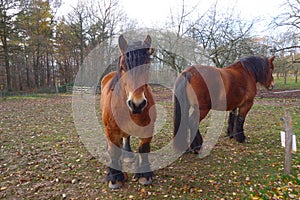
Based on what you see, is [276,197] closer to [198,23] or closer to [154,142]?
[154,142]

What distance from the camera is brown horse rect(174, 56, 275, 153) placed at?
3564 millimetres

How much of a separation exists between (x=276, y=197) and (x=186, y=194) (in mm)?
1175

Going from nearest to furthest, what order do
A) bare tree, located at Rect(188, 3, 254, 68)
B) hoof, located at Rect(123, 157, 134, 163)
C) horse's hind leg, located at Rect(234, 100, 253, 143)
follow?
1. hoof, located at Rect(123, 157, 134, 163)
2. horse's hind leg, located at Rect(234, 100, 253, 143)
3. bare tree, located at Rect(188, 3, 254, 68)

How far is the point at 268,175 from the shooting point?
121 inches

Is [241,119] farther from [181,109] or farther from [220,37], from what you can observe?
[220,37]

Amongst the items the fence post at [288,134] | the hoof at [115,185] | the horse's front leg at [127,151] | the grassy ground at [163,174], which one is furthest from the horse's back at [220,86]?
the hoof at [115,185]

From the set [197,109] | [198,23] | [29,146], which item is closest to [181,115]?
[197,109]

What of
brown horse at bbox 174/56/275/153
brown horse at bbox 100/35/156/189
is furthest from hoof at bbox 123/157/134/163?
brown horse at bbox 174/56/275/153

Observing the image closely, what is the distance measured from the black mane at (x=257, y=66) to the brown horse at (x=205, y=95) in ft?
0.11

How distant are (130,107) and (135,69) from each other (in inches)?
15.7

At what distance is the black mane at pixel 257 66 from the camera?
444 centimetres

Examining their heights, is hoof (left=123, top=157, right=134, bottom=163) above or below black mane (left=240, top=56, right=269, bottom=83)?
below

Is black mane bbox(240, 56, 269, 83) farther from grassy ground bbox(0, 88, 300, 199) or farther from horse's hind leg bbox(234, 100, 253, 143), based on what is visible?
grassy ground bbox(0, 88, 300, 199)

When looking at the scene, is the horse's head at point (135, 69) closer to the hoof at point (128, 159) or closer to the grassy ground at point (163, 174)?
the grassy ground at point (163, 174)
